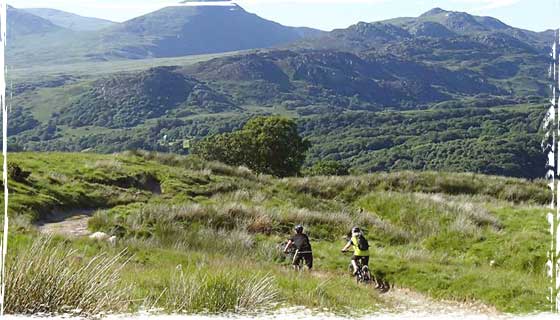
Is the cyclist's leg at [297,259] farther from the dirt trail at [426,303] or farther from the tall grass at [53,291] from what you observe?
the tall grass at [53,291]

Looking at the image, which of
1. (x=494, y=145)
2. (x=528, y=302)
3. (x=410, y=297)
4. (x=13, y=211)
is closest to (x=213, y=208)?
(x=13, y=211)

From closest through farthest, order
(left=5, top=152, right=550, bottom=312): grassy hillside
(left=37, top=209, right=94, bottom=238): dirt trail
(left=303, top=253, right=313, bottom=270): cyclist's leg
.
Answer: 1. (left=5, top=152, right=550, bottom=312): grassy hillside
2. (left=303, top=253, right=313, bottom=270): cyclist's leg
3. (left=37, top=209, right=94, bottom=238): dirt trail

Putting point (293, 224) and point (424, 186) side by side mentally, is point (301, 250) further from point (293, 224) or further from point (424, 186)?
point (424, 186)

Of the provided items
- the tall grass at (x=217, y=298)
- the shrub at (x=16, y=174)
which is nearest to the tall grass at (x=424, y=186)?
the shrub at (x=16, y=174)

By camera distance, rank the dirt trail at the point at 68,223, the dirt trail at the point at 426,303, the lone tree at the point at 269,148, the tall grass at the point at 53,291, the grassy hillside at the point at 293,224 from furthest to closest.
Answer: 1. the lone tree at the point at 269,148
2. the dirt trail at the point at 68,223
3. the dirt trail at the point at 426,303
4. the grassy hillside at the point at 293,224
5. the tall grass at the point at 53,291

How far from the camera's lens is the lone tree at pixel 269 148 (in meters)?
49.1

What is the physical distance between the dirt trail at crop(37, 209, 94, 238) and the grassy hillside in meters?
0.37

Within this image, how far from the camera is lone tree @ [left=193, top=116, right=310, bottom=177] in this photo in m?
49.1

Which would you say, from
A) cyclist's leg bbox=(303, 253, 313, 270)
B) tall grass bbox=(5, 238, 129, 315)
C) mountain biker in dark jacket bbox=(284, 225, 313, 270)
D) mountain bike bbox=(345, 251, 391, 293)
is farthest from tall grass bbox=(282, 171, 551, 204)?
tall grass bbox=(5, 238, 129, 315)

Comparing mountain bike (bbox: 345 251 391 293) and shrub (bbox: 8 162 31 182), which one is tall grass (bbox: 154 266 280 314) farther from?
shrub (bbox: 8 162 31 182)

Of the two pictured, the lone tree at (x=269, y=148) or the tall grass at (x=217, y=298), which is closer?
the tall grass at (x=217, y=298)

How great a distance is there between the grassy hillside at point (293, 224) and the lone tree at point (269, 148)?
1442 cm

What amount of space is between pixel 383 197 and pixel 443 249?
9053mm

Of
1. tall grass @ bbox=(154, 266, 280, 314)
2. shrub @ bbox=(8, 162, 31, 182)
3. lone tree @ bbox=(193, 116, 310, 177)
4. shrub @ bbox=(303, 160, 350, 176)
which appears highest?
tall grass @ bbox=(154, 266, 280, 314)
